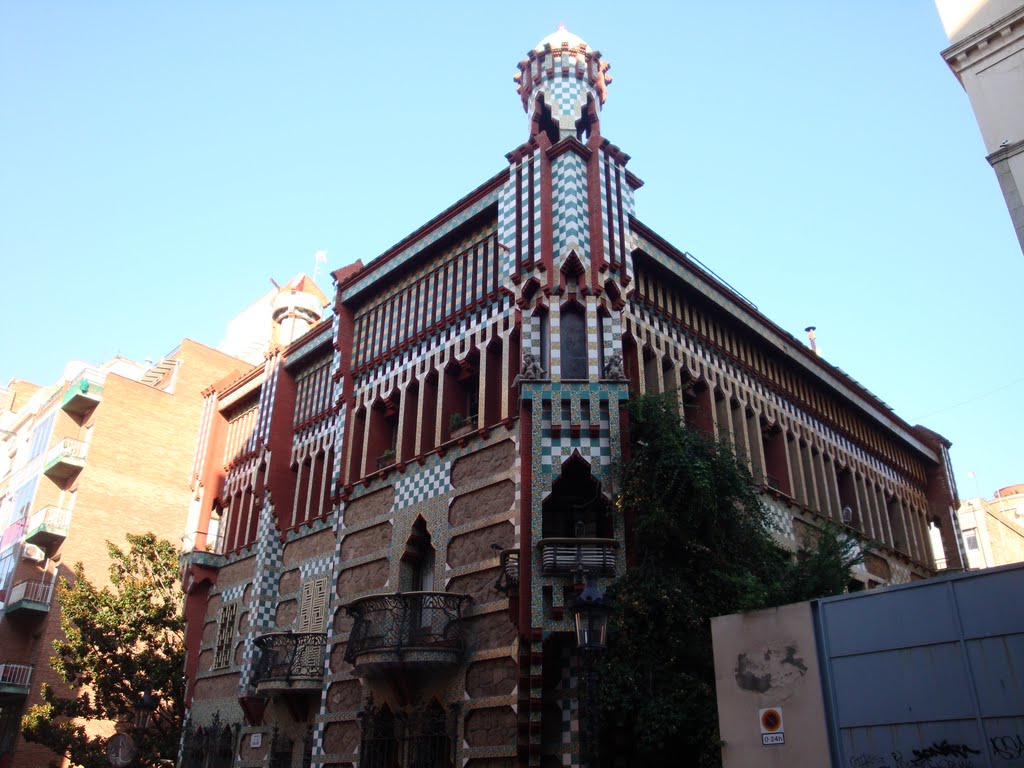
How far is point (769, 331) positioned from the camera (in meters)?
25.0

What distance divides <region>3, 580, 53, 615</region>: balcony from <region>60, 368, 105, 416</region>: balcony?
6.87 metres

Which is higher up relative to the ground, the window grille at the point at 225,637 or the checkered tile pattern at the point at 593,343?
the checkered tile pattern at the point at 593,343

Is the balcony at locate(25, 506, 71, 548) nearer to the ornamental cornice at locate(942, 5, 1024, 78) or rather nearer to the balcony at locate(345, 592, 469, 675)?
the balcony at locate(345, 592, 469, 675)

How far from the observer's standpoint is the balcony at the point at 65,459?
34.7 meters

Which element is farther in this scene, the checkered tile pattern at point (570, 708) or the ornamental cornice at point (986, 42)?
the ornamental cornice at point (986, 42)

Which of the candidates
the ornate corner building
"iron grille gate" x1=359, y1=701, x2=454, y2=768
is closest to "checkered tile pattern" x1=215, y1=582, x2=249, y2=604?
the ornate corner building

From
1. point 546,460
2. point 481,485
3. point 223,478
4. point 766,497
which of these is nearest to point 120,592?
point 223,478

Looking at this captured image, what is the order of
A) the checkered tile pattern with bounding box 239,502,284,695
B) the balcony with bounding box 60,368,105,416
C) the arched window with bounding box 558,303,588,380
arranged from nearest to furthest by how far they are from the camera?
the arched window with bounding box 558,303,588,380
the checkered tile pattern with bounding box 239,502,284,695
the balcony with bounding box 60,368,105,416

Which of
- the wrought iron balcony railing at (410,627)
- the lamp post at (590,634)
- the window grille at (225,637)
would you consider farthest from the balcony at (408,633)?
the window grille at (225,637)

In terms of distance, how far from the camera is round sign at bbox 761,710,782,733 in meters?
12.0

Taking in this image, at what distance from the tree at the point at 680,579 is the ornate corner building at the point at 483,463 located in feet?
2.29

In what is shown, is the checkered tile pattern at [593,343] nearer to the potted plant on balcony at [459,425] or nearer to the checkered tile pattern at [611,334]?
the checkered tile pattern at [611,334]

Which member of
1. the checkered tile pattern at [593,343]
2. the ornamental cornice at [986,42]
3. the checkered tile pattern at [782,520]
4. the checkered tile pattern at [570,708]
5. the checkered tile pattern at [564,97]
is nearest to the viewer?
the checkered tile pattern at [570,708]

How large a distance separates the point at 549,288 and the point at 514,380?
6.45 ft
